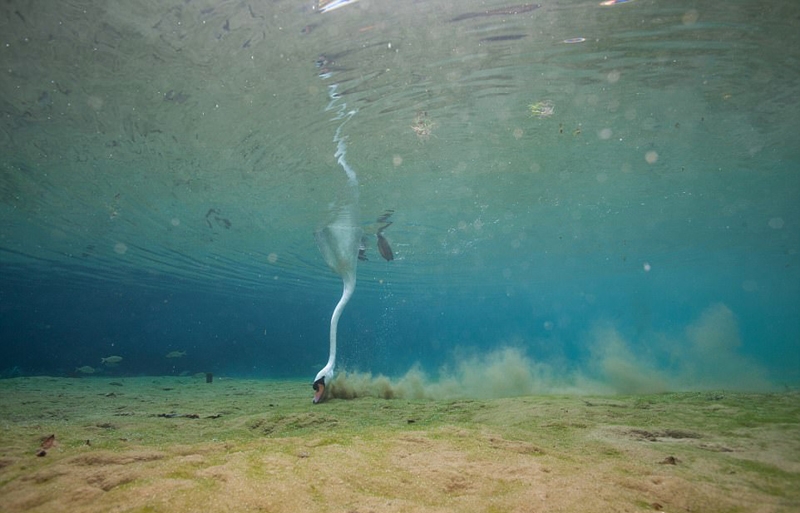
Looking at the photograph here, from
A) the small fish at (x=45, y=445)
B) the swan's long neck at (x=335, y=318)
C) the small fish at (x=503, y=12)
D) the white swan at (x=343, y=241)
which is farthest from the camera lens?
the white swan at (x=343, y=241)

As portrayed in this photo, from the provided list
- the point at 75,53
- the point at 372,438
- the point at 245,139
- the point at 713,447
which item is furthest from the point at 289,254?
the point at 713,447

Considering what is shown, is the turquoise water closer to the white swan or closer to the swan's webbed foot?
the white swan

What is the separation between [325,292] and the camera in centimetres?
5328

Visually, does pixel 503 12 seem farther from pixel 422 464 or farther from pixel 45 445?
pixel 45 445

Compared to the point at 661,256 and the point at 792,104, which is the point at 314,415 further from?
the point at 661,256

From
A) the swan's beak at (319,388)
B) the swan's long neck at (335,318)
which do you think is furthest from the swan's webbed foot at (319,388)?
the swan's long neck at (335,318)

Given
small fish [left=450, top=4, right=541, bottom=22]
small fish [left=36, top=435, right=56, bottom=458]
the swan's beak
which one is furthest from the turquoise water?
small fish [left=36, top=435, right=56, bottom=458]

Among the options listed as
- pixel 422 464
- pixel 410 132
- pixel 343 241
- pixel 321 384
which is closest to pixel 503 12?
pixel 410 132

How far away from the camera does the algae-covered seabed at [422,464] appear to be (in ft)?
10.5

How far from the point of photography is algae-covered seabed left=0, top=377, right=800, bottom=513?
10.5 feet

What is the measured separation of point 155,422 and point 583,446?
7.56 meters

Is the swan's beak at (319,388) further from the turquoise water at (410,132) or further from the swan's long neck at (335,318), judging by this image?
the turquoise water at (410,132)

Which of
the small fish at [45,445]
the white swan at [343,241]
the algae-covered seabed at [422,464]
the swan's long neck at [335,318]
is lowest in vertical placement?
the algae-covered seabed at [422,464]

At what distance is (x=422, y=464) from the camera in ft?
13.5
